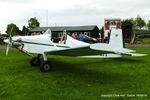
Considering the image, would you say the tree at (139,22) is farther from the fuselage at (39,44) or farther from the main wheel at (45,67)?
the main wheel at (45,67)

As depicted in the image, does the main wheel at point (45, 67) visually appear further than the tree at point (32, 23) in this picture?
No

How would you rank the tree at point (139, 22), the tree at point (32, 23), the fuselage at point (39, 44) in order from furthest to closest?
the tree at point (139, 22), the tree at point (32, 23), the fuselage at point (39, 44)

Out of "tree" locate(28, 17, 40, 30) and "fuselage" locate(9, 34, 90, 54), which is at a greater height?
"tree" locate(28, 17, 40, 30)

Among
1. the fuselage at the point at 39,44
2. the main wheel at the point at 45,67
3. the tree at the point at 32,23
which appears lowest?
the main wheel at the point at 45,67

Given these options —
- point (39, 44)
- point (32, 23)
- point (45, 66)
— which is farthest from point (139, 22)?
point (45, 66)

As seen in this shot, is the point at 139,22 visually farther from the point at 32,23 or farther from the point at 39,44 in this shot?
the point at 39,44

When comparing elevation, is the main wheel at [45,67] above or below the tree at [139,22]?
below

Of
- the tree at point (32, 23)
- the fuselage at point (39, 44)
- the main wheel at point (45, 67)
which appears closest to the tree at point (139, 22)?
the tree at point (32, 23)

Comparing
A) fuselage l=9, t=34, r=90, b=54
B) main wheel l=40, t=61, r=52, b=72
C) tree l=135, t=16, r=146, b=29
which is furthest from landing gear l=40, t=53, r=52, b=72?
tree l=135, t=16, r=146, b=29

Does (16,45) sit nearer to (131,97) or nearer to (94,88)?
(94,88)

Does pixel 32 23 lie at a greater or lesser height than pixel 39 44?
greater

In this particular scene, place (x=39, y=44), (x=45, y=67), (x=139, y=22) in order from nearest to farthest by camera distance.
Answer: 1. (x=45, y=67)
2. (x=39, y=44)
3. (x=139, y=22)

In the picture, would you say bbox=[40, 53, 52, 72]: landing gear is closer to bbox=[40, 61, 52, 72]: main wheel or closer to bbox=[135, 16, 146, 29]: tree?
bbox=[40, 61, 52, 72]: main wheel

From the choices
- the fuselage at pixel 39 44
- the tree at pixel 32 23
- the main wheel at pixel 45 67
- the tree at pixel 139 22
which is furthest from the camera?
the tree at pixel 139 22
